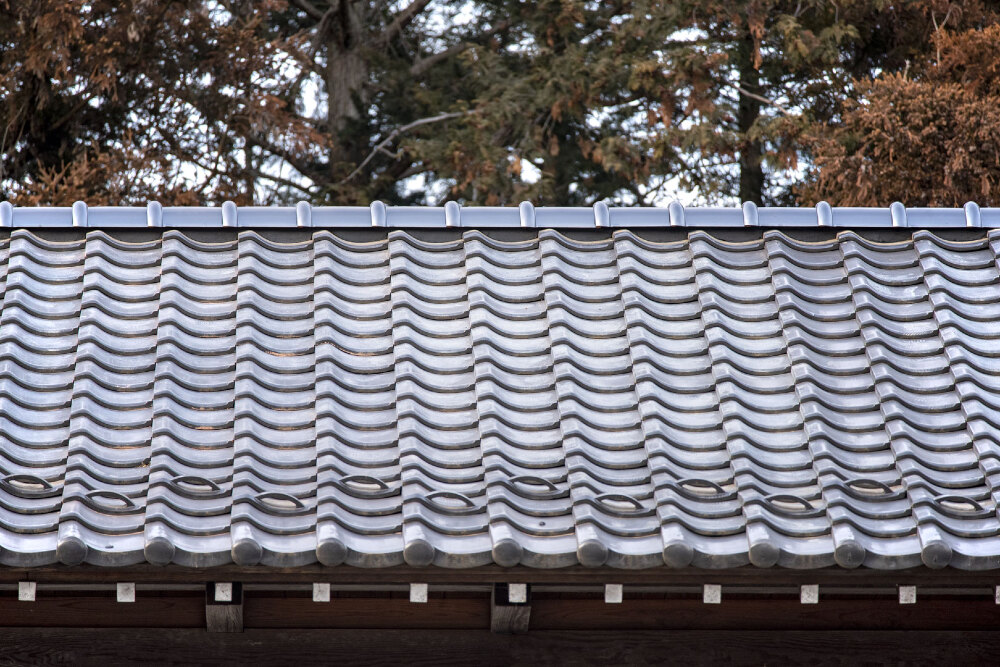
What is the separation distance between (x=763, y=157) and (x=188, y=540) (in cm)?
1031

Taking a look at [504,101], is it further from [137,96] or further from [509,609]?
[509,609]

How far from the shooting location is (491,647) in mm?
3566

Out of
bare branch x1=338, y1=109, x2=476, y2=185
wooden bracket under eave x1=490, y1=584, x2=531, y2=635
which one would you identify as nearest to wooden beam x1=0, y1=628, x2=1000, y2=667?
wooden bracket under eave x1=490, y1=584, x2=531, y2=635

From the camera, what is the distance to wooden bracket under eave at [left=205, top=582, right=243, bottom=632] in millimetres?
3219

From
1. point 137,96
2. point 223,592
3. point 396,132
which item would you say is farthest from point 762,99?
point 223,592

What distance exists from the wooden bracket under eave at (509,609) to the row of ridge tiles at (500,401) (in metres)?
0.25

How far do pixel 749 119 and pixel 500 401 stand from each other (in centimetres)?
1132

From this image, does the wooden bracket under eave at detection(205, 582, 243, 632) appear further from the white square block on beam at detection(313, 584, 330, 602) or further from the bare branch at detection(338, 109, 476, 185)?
Answer: the bare branch at detection(338, 109, 476, 185)

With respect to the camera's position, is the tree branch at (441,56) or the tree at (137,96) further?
the tree branch at (441,56)

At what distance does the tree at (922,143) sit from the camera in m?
9.91

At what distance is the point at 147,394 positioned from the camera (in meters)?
3.74

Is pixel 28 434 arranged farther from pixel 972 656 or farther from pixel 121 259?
pixel 972 656

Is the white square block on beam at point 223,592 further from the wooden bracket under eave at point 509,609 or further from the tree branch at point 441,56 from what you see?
the tree branch at point 441,56

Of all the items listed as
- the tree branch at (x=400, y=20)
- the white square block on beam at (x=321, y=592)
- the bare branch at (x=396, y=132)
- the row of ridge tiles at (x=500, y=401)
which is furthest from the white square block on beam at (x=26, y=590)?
the tree branch at (x=400, y=20)
